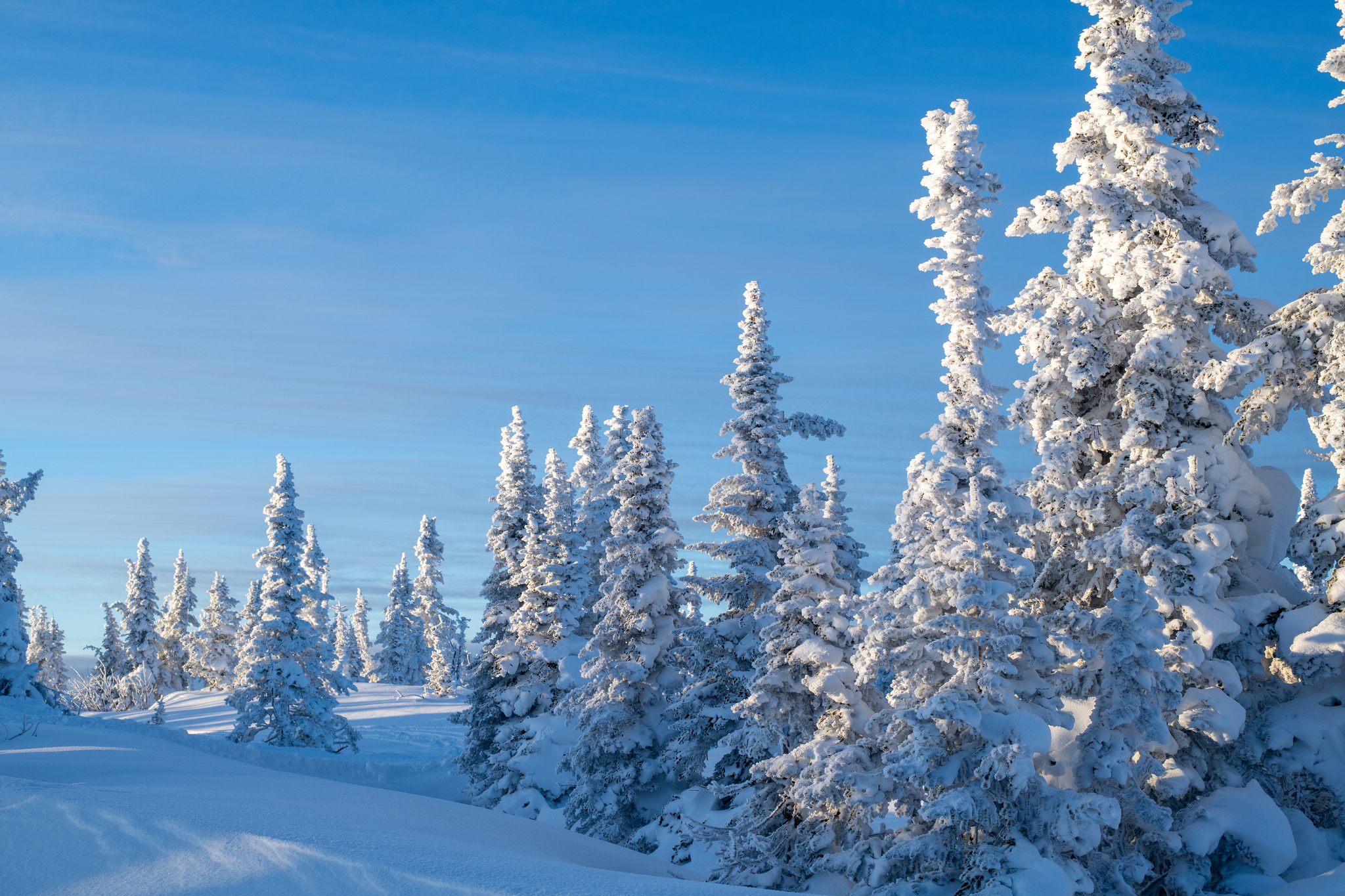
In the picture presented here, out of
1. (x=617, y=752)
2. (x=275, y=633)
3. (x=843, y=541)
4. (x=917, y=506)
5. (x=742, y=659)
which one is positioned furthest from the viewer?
(x=275, y=633)

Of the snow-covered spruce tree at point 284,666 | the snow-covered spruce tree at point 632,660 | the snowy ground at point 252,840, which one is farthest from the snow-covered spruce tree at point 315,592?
the snowy ground at point 252,840

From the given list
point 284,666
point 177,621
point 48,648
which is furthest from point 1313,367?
point 48,648

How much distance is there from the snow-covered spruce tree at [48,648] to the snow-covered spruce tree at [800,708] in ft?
272

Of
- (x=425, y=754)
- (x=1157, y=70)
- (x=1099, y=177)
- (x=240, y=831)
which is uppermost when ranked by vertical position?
(x=1157, y=70)

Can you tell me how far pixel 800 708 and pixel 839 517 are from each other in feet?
13.7

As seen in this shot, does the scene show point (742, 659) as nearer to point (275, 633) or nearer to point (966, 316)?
point (966, 316)

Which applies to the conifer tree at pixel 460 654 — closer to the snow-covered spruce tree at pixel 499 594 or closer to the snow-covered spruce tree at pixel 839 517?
the snow-covered spruce tree at pixel 499 594

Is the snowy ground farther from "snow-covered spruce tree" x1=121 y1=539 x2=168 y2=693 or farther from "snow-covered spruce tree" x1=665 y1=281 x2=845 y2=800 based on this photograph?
"snow-covered spruce tree" x1=121 y1=539 x2=168 y2=693

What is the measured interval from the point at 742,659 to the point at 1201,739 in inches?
405

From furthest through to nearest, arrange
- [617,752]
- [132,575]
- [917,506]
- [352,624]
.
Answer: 1. [352,624]
2. [132,575]
3. [617,752]
4. [917,506]

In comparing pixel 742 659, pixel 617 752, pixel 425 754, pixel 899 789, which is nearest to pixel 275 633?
pixel 425 754

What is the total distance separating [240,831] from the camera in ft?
28.1

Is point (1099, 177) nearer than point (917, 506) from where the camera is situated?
No

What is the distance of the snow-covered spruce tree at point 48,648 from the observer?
81750mm
